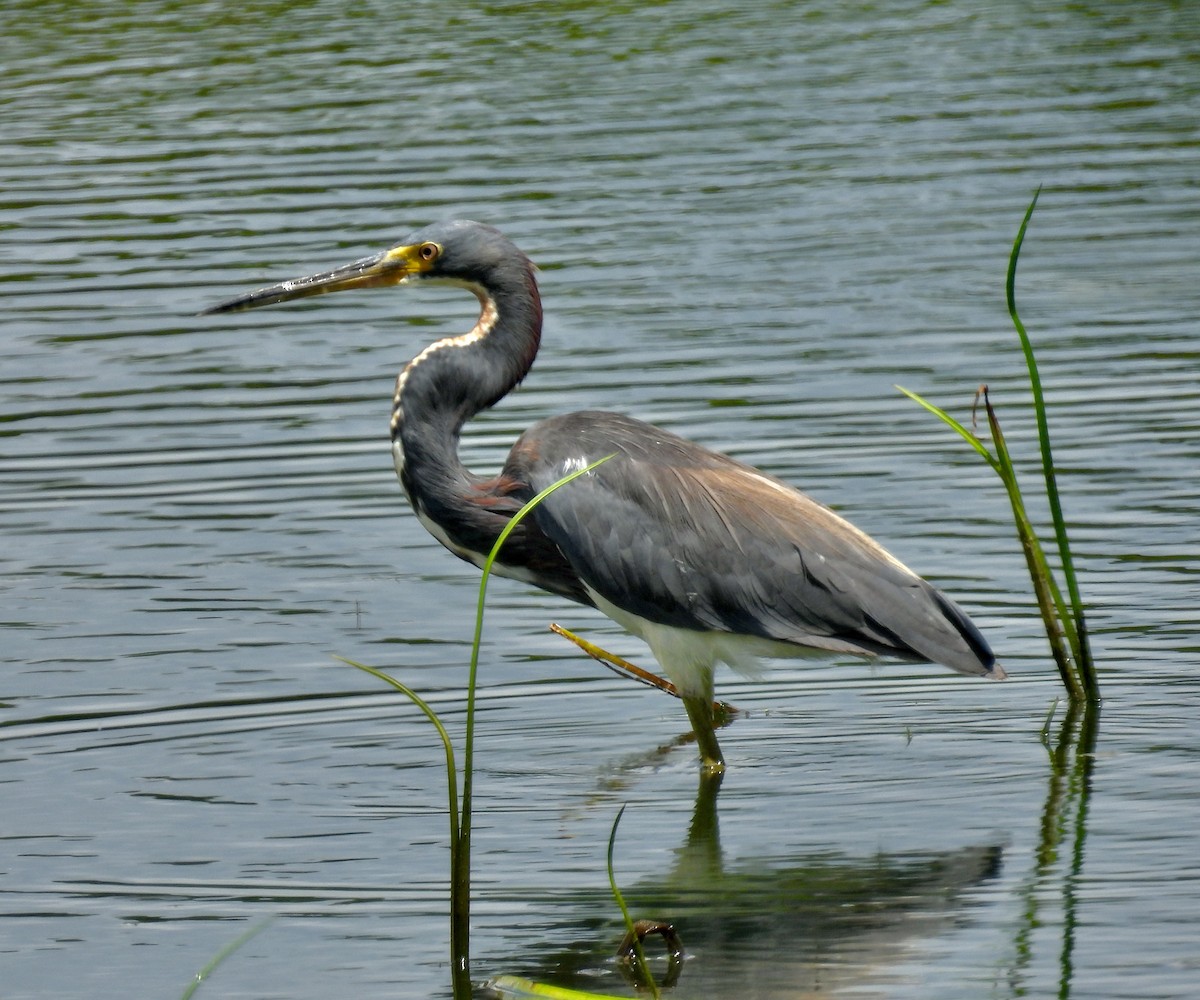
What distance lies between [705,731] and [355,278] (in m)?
2.00

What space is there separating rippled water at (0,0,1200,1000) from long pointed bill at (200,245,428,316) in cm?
128

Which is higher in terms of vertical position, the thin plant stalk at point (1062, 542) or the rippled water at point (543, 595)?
the thin plant stalk at point (1062, 542)

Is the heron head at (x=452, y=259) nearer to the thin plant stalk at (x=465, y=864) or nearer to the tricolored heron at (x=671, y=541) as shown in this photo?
the tricolored heron at (x=671, y=541)

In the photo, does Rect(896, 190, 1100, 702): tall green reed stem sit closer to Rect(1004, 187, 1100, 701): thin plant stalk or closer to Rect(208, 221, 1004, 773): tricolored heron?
Rect(1004, 187, 1100, 701): thin plant stalk

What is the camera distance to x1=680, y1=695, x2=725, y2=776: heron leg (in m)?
6.47

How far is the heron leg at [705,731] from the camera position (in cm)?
647

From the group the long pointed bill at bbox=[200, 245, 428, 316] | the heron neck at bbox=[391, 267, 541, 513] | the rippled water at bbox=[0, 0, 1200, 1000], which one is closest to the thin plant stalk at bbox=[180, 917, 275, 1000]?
the rippled water at bbox=[0, 0, 1200, 1000]

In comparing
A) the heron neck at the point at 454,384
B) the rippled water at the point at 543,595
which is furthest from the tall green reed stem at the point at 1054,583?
the heron neck at the point at 454,384

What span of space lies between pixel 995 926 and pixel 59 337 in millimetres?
8259

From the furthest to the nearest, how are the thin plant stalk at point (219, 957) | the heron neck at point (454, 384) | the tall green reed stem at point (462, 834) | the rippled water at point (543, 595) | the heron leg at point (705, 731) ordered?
the heron neck at point (454, 384) → the heron leg at point (705, 731) → the rippled water at point (543, 595) → the tall green reed stem at point (462, 834) → the thin plant stalk at point (219, 957)

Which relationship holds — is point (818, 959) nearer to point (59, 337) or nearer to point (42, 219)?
point (59, 337)

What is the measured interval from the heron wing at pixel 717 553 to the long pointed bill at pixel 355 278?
33.9 inches

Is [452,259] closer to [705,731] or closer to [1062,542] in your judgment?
[705,731]

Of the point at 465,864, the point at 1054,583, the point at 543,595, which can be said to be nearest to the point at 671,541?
the point at 1054,583
